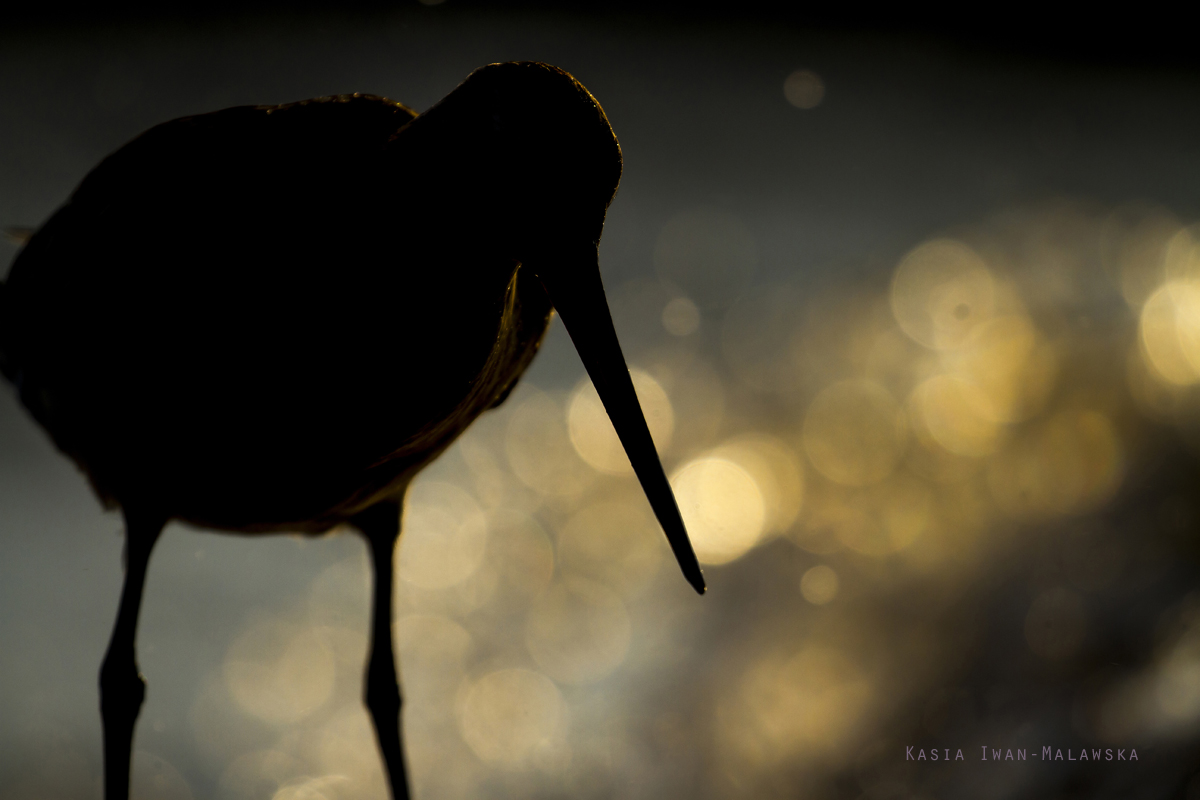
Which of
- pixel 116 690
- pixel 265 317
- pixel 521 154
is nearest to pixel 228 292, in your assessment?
pixel 265 317

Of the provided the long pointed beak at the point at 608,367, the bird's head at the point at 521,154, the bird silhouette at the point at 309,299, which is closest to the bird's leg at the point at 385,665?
the bird silhouette at the point at 309,299

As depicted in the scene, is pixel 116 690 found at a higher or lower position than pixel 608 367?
lower

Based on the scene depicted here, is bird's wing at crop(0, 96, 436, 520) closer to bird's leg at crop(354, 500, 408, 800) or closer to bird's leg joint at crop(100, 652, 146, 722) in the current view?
bird's leg joint at crop(100, 652, 146, 722)

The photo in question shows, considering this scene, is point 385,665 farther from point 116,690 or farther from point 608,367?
point 608,367

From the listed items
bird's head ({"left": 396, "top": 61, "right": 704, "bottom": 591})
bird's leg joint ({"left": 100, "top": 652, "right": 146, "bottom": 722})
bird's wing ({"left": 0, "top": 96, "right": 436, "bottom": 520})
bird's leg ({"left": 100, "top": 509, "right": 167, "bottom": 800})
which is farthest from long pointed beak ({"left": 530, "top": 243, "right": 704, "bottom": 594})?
bird's leg joint ({"left": 100, "top": 652, "right": 146, "bottom": 722})

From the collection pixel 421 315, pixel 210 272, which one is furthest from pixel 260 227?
pixel 421 315
